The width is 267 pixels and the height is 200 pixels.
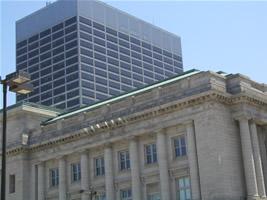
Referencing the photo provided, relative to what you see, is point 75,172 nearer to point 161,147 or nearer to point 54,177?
point 54,177

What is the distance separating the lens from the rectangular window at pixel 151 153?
53.2 metres

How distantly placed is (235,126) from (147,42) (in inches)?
5123

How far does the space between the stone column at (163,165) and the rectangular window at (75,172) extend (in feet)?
38.4

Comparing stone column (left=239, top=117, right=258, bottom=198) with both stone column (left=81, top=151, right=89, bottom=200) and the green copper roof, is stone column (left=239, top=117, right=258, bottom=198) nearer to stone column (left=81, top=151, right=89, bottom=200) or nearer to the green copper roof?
the green copper roof

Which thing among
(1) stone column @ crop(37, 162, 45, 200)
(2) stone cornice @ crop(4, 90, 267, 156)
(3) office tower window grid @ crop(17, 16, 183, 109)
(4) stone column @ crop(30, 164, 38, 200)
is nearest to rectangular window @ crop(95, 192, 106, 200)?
(2) stone cornice @ crop(4, 90, 267, 156)

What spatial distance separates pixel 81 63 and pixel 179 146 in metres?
100

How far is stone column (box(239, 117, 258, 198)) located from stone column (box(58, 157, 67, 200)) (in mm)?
20494

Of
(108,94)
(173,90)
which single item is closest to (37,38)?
(108,94)

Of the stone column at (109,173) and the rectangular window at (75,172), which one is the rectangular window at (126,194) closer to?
the stone column at (109,173)

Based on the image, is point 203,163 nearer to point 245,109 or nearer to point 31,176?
point 245,109

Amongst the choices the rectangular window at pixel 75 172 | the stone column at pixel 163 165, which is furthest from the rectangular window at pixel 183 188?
the rectangular window at pixel 75 172

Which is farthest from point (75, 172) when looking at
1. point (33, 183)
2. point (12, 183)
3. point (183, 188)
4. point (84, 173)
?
point (183, 188)

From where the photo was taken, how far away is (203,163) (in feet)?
158

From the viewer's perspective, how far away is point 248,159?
48.8 meters
